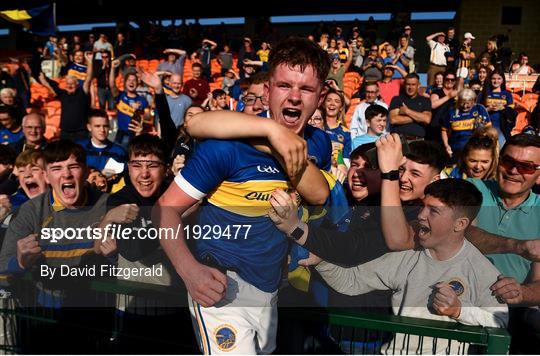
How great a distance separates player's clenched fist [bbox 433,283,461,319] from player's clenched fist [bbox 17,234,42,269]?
1990 mm

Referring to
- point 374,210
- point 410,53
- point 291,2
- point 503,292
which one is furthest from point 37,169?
point 291,2

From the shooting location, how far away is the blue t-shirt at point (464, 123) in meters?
5.85

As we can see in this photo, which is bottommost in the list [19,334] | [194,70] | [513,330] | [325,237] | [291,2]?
[19,334]

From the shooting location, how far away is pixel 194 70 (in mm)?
9016

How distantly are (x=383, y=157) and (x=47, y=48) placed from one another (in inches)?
596

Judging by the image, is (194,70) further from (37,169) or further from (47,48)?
(47,48)

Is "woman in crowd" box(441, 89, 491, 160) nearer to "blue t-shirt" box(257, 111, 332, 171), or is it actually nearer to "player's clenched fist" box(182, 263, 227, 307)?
"blue t-shirt" box(257, 111, 332, 171)

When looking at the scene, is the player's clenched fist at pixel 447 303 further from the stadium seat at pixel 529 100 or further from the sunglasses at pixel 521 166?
the stadium seat at pixel 529 100

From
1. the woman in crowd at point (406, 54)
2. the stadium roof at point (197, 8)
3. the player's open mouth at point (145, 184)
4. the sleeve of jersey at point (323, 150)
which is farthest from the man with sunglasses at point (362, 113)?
the stadium roof at point (197, 8)

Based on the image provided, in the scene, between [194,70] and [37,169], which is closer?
[37,169]

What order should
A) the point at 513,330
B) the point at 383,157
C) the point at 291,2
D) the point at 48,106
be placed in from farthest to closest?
Result: 1. the point at 291,2
2. the point at 48,106
3. the point at 513,330
4. the point at 383,157

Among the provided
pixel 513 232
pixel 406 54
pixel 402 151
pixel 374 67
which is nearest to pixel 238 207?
pixel 402 151

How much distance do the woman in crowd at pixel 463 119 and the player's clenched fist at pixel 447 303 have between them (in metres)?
4.31

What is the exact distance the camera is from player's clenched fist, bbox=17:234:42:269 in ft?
7.38
